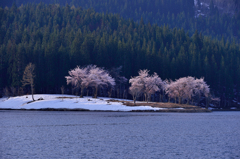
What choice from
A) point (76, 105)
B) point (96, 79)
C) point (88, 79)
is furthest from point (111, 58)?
point (76, 105)

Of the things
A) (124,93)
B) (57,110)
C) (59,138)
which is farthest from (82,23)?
(59,138)

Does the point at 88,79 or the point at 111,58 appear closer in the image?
the point at 88,79

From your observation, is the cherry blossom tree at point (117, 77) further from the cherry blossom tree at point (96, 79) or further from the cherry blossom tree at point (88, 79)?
the cherry blossom tree at point (88, 79)

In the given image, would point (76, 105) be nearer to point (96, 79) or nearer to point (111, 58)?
point (96, 79)

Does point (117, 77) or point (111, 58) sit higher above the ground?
point (111, 58)

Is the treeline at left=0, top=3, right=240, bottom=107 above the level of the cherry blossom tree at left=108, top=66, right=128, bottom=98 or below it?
above

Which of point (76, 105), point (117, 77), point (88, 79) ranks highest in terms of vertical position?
point (117, 77)

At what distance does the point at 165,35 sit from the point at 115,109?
11820 cm

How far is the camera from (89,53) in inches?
4557

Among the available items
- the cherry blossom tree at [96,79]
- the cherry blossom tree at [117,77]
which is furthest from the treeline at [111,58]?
the cherry blossom tree at [96,79]

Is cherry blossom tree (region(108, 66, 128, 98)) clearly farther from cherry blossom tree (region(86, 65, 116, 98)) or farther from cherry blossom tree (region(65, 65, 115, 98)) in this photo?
cherry blossom tree (region(65, 65, 115, 98))

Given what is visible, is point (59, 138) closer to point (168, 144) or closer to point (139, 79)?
point (168, 144)

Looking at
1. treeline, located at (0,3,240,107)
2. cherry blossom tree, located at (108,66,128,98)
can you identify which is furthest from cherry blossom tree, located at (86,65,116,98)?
treeline, located at (0,3,240,107)

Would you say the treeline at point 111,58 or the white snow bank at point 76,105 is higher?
the treeline at point 111,58
